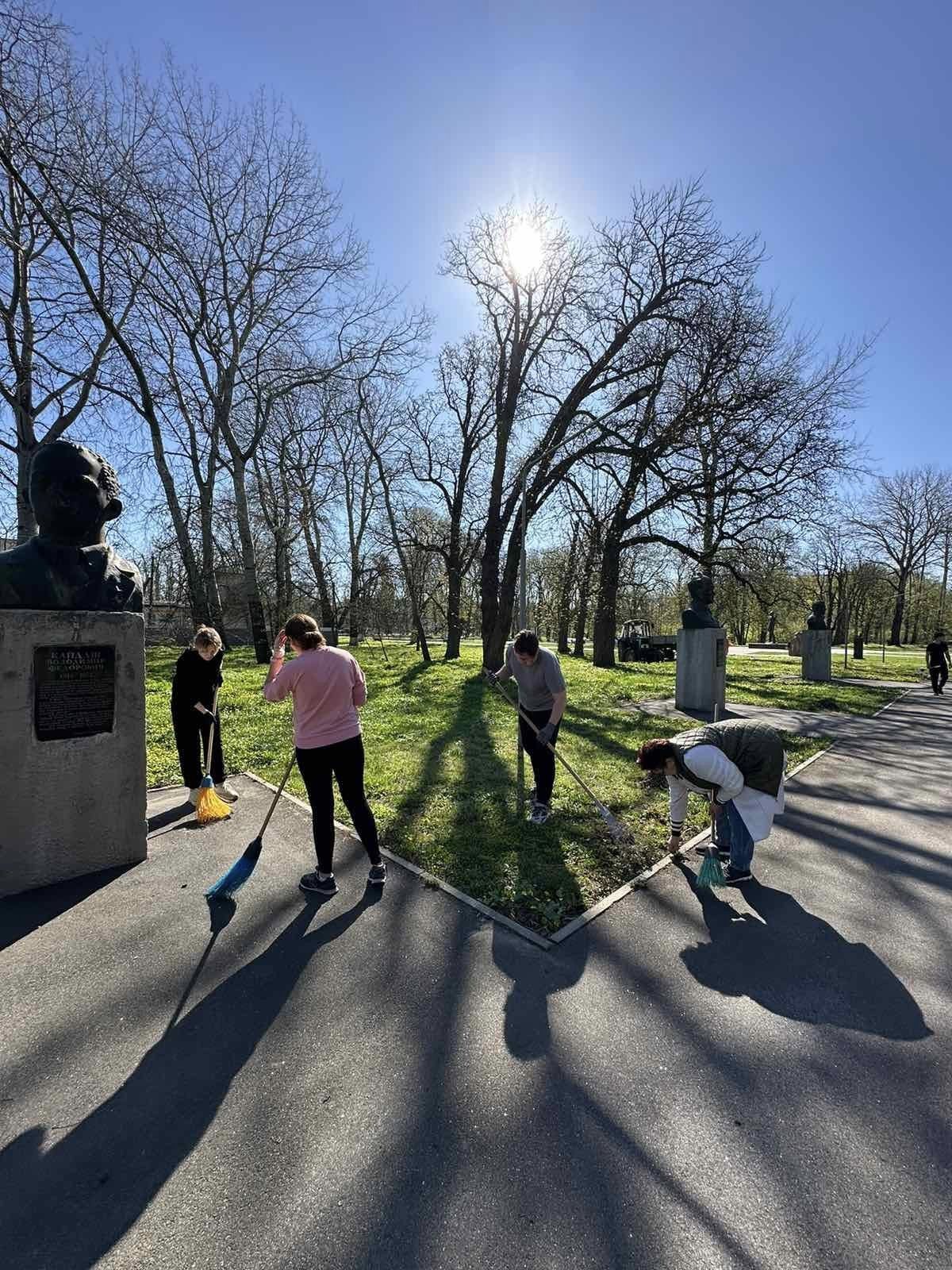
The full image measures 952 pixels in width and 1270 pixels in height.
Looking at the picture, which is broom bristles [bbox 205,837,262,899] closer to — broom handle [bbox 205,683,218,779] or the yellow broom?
the yellow broom

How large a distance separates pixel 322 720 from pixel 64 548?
88.8 inches

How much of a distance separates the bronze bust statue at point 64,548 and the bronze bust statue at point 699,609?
10592mm

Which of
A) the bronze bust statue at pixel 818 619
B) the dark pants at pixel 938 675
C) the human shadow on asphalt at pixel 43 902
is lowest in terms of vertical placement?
the human shadow on asphalt at pixel 43 902

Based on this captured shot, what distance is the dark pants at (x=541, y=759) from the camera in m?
5.28

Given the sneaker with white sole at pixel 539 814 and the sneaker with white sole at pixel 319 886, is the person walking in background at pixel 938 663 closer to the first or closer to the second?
the sneaker with white sole at pixel 539 814

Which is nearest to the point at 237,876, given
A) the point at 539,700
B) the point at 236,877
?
the point at 236,877

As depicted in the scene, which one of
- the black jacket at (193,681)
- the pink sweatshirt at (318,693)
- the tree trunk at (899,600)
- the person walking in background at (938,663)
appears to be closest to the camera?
the pink sweatshirt at (318,693)

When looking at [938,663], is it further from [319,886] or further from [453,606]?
[319,886]

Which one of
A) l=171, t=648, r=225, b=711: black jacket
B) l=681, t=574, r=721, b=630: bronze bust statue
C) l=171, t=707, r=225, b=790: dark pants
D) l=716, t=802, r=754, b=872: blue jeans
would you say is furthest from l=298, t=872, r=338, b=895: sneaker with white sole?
l=681, t=574, r=721, b=630: bronze bust statue

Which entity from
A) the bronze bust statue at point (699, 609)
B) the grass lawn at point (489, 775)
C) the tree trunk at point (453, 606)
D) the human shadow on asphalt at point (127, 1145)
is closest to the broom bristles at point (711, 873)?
the grass lawn at point (489, 775)

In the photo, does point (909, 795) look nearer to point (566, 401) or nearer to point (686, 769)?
point (686, 769)

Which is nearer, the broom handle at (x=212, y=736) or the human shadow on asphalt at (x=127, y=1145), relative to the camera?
the human shadow on asphalt at (x=127, y=1145)

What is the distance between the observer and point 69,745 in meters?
3.94

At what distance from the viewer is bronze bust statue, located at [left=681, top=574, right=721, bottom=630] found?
12.3 meters
